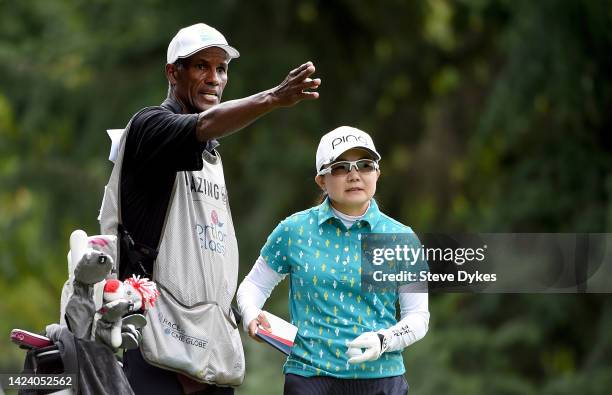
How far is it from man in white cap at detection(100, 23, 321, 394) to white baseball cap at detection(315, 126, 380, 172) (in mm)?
344

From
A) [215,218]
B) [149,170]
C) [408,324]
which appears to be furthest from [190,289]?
[408,324]

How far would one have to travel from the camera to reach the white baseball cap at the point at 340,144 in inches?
155

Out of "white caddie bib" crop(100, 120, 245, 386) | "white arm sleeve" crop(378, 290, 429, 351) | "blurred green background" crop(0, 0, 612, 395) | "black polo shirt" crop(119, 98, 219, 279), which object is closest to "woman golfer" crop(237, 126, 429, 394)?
"white arm sleeve" crop(378, 290, 429, 351)

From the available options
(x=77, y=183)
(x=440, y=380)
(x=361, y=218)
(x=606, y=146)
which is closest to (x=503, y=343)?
(x=440, y=380)

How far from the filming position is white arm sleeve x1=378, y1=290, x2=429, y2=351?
381cm

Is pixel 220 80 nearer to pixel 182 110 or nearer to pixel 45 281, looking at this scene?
pixel 182 110

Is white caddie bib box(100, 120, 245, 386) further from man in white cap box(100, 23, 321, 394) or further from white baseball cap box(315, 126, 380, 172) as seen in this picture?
white baseball cap box(315, 126, 380, 172)

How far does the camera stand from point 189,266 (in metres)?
3.81

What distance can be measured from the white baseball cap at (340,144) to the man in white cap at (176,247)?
0.34 metres

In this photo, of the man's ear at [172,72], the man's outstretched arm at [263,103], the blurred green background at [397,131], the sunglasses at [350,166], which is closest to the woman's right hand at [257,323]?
the sunglasses at [350,166]

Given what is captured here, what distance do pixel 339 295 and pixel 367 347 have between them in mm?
218

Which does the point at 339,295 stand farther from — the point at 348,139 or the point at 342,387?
the point at 348,139

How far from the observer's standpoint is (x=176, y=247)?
380 cm

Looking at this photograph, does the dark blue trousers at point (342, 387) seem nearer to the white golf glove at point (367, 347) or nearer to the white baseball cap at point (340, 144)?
the white golf glove at point (367, 347)
